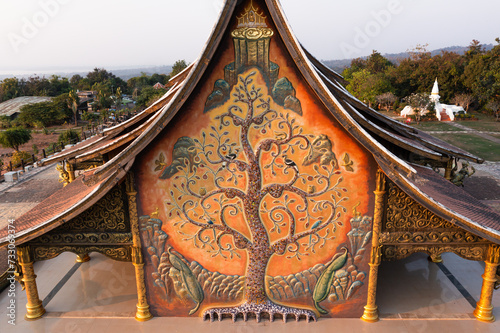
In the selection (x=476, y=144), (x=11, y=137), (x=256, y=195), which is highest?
(x=256, y=195)

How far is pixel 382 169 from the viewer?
6332mm

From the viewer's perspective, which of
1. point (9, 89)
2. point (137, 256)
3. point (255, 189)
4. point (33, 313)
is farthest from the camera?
point (9, 89)

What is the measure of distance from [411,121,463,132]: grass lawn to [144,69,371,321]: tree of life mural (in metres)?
32.8

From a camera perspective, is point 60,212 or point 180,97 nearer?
point 180,97

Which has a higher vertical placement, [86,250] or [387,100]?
[387,100]

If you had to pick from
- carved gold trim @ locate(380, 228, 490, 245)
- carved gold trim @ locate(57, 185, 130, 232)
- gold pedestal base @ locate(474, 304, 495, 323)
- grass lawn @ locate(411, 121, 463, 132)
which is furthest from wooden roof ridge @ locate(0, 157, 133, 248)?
grass lawn @ locate(411, 121, 463, 132)

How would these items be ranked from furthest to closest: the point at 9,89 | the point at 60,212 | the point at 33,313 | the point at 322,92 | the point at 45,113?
the point at 9,89, the point at 45,113, the point at 33,313, the point at 60,212, the point at 322,92

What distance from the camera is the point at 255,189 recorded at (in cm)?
705

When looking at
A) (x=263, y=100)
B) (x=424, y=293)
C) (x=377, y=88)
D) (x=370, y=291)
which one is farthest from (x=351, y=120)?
(x=377, y=88)

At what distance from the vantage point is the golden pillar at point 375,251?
685 centimetres

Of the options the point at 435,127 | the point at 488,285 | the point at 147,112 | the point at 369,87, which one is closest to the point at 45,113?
the point at 369,87

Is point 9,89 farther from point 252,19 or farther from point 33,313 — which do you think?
point 252,19

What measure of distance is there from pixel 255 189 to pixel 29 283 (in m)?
5.42

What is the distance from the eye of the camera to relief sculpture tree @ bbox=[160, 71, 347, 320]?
6.77 m
